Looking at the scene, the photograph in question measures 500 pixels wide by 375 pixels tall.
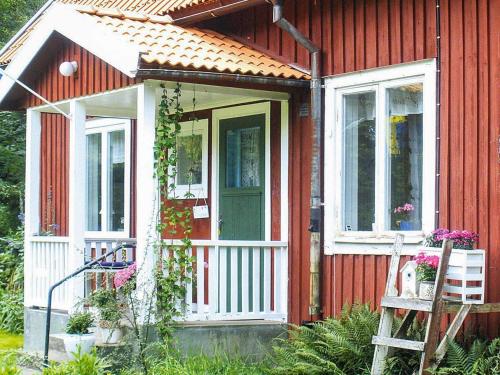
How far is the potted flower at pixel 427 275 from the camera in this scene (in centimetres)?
790

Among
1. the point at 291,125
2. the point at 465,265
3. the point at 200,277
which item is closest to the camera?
the point at 465,265

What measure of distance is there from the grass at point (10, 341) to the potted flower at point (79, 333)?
262 cm

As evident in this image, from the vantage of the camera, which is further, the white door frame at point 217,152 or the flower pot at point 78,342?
the white door frame at point 217,152

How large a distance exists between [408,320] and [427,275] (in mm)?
462

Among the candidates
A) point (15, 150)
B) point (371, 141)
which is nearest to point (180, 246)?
point (371, 141)

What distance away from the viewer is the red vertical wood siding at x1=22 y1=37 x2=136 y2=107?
1036 centimetres

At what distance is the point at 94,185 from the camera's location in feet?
47.6

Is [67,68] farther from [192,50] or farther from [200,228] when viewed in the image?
[200,228]

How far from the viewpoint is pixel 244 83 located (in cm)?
1000

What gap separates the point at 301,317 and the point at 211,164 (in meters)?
2.56

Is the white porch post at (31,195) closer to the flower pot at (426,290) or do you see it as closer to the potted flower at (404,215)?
the potted flower at (404,215)

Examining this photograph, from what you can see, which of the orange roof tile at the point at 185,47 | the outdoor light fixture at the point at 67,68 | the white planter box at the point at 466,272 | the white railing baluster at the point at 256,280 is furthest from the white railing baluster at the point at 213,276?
the white planter box at the point at 466,272

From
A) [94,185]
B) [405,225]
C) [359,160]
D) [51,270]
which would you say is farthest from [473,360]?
[94,185]

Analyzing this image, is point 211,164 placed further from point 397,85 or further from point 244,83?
point 397,85
